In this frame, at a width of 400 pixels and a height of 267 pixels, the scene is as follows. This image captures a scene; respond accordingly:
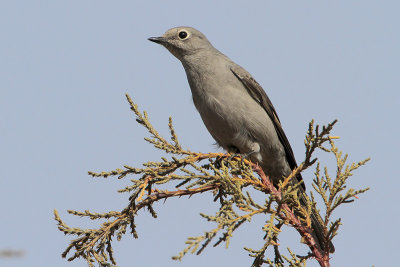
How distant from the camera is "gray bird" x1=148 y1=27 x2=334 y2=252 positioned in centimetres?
767

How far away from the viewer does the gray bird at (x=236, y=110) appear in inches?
302

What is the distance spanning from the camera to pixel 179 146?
19.7ft

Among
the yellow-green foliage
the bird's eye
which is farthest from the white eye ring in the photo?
the yellow-green foliage

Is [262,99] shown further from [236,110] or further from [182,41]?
[182,41]

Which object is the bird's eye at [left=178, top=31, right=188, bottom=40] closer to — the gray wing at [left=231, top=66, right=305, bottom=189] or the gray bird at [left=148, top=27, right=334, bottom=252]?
the gray bird at [left=148, top=27, right=334, bottom=252]

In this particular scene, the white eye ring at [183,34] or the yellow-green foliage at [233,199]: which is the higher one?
the white eye ring at [183,34]

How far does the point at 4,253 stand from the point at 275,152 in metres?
5.83

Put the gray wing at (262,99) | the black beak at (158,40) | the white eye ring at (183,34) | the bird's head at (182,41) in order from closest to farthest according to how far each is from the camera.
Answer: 1. the gray wing at (262,99)
2. the bird's head at (182,41)
3. the black beak at (158,40)
4. the white eye ring at (183,34)

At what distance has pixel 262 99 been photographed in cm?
840

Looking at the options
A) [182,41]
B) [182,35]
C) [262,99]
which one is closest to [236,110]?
[262,99]

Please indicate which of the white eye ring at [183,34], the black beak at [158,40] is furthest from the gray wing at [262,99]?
the black beak at [158,40]

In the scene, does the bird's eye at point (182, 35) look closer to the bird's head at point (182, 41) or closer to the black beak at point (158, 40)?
the bird's head at point (182, 41)

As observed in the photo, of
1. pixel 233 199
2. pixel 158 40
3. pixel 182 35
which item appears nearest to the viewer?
pixel 233 199

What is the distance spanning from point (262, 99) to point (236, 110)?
93 cm
